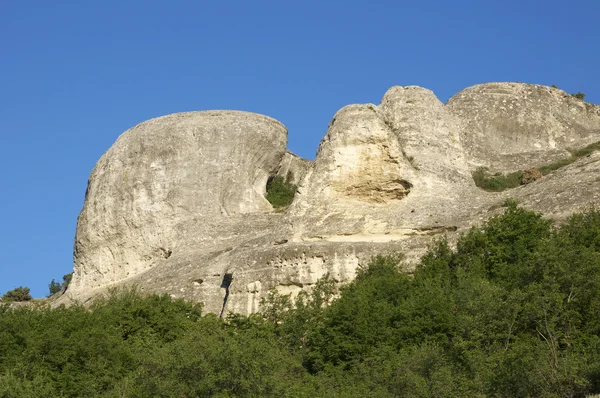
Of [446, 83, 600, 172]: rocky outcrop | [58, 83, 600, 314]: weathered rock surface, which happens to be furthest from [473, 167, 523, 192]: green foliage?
[446, 83, 600, 172]: rocky outcrop

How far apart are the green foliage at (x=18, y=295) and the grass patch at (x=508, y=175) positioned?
21.4 m

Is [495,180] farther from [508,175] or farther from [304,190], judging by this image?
[304,190]

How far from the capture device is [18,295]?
65625mm

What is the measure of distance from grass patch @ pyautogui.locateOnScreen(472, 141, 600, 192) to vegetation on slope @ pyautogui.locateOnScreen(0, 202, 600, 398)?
9219 mm

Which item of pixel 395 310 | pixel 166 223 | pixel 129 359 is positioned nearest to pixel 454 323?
pixel 395 310

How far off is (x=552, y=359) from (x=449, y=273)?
8821 mm

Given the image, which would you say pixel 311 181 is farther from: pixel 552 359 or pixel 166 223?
pixel 552 359

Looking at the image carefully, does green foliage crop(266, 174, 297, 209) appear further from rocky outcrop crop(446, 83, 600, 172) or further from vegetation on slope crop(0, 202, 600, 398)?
vegetation on slope crop(0, 202, 600, 398)

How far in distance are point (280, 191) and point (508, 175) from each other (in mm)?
8867

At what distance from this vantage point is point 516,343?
1419 inches

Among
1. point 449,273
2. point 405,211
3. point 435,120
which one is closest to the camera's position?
point 449,273

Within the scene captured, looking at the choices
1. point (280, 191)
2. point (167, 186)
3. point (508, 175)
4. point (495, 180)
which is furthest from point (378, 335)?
point (280, 191)

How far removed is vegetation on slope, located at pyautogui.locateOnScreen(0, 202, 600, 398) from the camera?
3459 centimetres

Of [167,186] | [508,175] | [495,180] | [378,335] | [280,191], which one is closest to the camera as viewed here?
[378,335]
